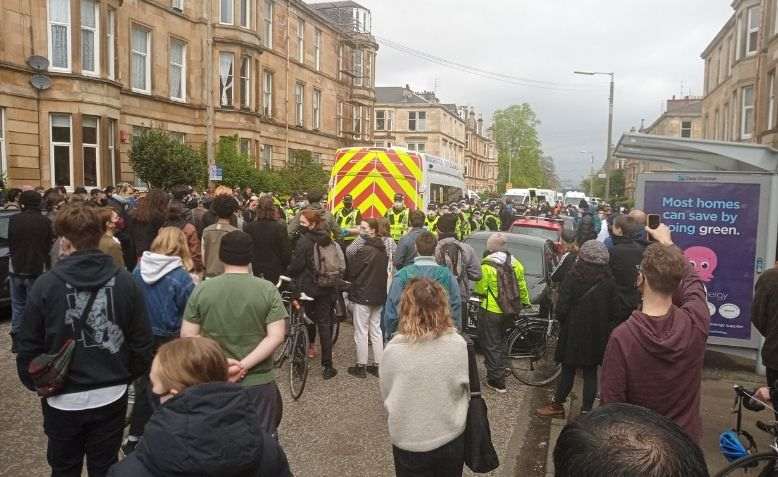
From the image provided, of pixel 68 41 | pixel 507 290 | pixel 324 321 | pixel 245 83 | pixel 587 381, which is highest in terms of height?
pixel 245 83

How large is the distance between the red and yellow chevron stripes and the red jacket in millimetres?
9675

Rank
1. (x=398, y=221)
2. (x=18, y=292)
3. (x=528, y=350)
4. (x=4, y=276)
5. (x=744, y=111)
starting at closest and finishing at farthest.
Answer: (x=528, y=350)
(x=18, y=292)
(x=4, y=276)
(x=398, y=221)
(x=744, y=111)

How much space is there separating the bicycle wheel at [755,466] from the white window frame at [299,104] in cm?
3440

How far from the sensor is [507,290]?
6969mm

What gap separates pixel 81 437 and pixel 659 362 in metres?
3.19

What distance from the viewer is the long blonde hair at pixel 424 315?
3.25 metres

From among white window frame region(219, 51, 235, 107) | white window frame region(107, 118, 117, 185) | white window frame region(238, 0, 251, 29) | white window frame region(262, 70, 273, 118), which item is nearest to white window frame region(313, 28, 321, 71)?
white window frame region(262, 70, 273, 118)

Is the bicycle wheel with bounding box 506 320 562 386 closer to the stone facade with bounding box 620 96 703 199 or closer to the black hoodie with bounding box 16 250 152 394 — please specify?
the black hoodie with bounding box 16 250 152 394

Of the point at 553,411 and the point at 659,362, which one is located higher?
the point at 659,362

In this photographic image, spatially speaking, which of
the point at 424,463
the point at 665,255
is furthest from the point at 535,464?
the point at 665,255

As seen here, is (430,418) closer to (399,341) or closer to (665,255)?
(399,341)

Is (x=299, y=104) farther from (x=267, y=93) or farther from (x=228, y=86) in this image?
(x=228, y=86)

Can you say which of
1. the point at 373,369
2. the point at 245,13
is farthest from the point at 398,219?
the point at 245,13

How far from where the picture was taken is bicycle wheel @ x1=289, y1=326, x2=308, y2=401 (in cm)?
647
